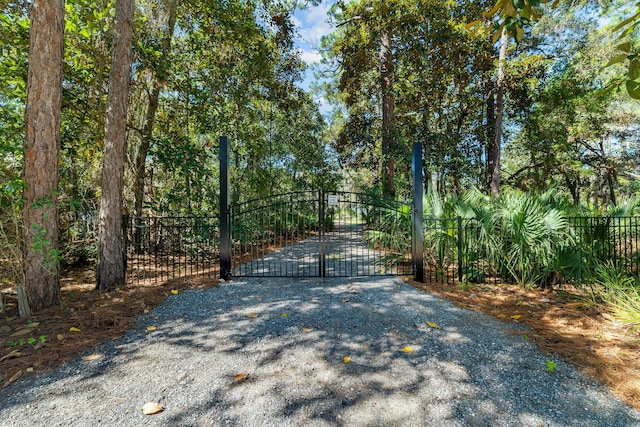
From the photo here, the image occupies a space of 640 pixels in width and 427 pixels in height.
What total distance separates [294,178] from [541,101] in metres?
10.3

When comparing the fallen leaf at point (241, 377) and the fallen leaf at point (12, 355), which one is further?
the fallen leaf at point (12, 355)

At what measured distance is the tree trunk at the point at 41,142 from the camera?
357 cm

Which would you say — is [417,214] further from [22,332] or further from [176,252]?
[176,252]

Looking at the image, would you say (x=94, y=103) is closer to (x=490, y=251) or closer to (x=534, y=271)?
(x=490, y=251)

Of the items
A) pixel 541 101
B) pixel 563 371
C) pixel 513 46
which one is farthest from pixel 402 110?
pixel 563 371

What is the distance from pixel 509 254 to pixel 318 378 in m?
4.15

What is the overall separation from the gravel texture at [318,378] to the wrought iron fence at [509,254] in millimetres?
1768

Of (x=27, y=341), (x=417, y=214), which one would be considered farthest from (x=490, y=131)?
(x=27, y=341)

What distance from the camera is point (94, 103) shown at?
5691 mm

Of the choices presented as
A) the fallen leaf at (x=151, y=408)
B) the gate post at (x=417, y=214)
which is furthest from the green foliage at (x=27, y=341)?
the gate post at (x=417, y=214)

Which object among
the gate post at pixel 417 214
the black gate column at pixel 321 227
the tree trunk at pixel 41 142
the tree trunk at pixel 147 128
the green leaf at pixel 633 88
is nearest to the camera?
the green leaf at pixel 633 88

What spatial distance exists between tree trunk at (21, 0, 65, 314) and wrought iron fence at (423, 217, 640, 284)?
217 inches

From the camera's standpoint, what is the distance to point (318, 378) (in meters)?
2.35

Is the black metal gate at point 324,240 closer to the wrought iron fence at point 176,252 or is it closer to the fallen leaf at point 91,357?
the wrought iron fence at point 176,252
